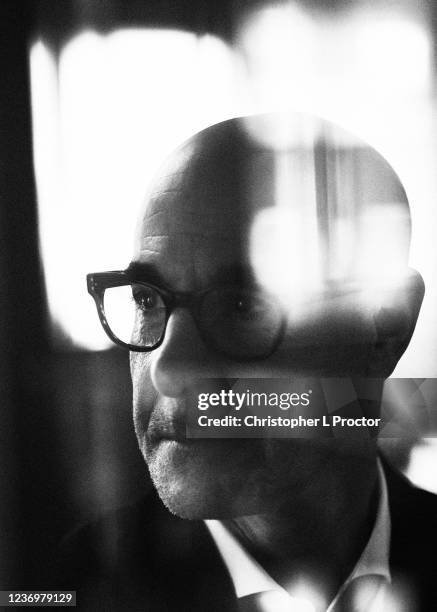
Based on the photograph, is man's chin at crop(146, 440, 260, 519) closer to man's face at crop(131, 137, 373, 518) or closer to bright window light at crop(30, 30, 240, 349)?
man's face at crop(131, 137, 373, 518)

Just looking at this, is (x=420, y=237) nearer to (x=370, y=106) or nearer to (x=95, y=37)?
(x=370, y=106)

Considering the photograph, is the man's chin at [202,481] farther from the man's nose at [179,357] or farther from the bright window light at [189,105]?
the bright window light at [189,105]

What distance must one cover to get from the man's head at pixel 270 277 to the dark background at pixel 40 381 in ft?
0.30

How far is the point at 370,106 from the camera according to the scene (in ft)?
3.57

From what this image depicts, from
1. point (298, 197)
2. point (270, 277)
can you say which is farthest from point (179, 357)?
point (298, 197)

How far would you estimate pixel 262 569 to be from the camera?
1.11 metres

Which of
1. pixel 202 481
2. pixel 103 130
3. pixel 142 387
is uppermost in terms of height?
pixel 103 130

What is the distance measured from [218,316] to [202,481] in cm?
30

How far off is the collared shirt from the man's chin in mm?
38

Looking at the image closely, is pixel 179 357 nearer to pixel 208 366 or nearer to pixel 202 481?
pixel 208 366

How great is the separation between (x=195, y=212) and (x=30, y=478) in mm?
597

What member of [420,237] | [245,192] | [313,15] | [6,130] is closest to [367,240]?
[420,237]

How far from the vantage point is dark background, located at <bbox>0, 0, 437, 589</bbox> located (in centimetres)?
112

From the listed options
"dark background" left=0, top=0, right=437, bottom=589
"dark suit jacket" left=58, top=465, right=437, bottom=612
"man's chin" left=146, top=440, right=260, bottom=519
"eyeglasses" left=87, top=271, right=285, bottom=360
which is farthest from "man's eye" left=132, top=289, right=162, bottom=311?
"dark suit jacket" left=58, top=465, right=437, bottom=612
